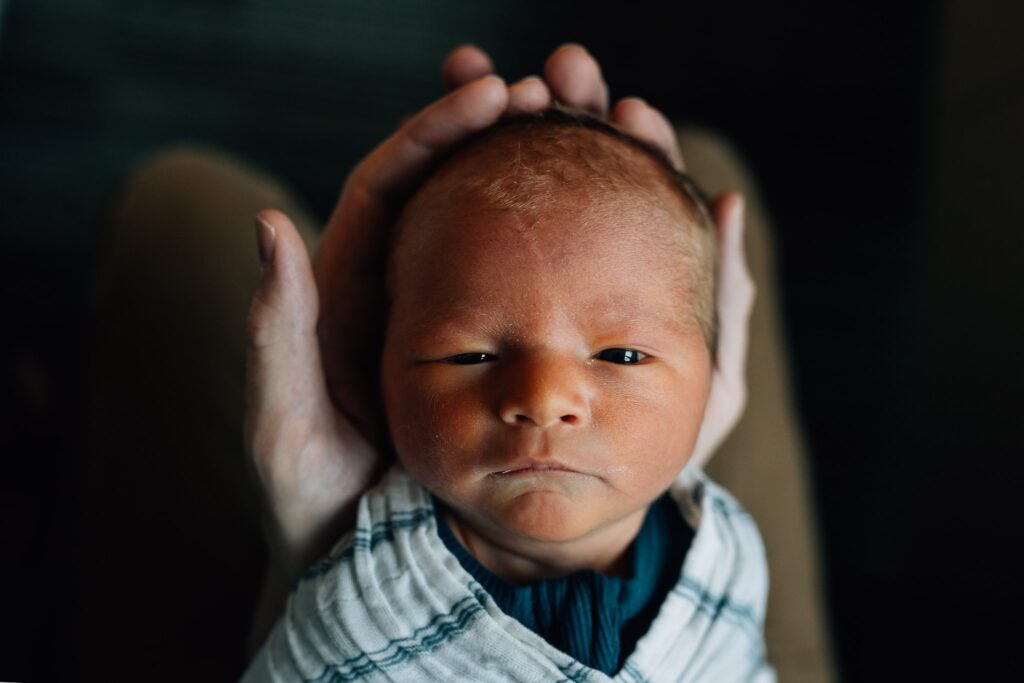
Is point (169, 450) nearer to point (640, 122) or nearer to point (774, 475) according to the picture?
point (640, 122)

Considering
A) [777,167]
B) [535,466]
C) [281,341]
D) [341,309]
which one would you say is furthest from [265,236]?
[777,167]

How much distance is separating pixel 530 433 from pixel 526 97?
0.39 metres

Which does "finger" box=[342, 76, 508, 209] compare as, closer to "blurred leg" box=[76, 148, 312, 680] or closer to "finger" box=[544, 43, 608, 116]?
"finger" box=[544, 43, 608, 116]

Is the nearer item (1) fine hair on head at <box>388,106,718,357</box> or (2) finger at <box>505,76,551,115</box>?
(1) fine hair on head at <box>388,106,718,357</box>

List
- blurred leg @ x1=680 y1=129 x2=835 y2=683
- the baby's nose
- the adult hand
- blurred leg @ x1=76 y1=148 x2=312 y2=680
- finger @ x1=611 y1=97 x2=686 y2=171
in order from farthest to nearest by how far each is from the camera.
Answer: blurred leg @ x1=680 y1=129 x2=835 y2=683, blurred leg @ x1=76 y1=148 x2=312 y2=680, finger @ x1=611 y1=97 x2=686 y2=171, the adult hand, the baby's nose

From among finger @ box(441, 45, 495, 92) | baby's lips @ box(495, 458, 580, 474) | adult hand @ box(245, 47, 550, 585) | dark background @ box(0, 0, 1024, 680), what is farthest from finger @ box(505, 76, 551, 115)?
dark background @ box(0, 0, 1024, 680)

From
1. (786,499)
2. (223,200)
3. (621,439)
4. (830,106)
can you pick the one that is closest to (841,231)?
(830,106)

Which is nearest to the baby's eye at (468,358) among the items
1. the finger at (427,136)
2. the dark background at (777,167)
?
the finger at (427,136)

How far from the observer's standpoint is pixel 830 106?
7.81 ft

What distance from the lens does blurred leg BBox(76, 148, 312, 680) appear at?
116cm

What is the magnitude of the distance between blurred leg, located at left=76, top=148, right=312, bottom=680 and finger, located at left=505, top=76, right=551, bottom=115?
61cm

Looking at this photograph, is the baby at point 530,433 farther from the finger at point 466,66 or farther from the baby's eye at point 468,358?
the finger at point 466,66

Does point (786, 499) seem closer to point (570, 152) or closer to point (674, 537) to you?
point (674, 537)

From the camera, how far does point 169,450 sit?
124cm
